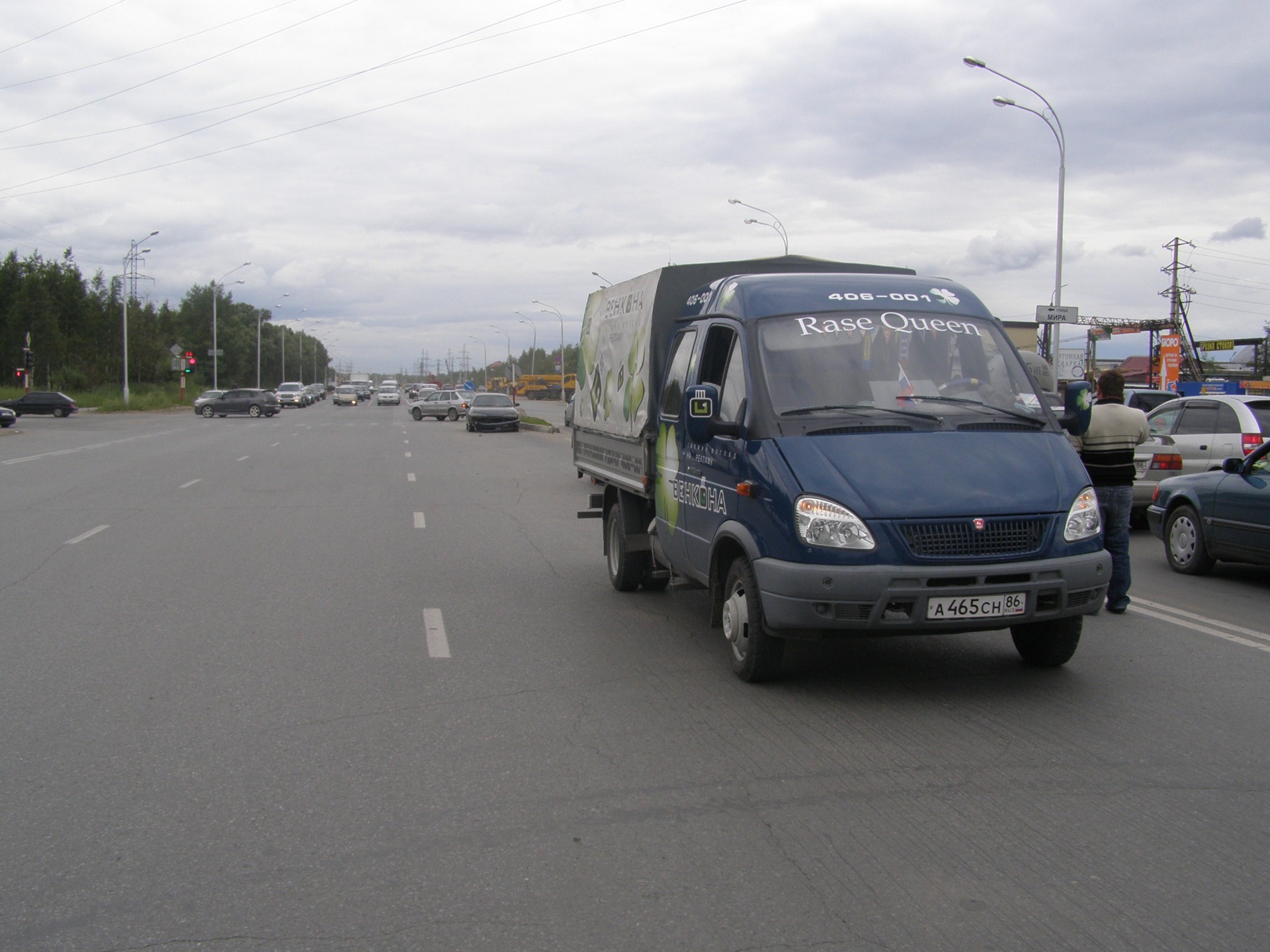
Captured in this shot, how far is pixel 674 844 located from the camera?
13.4ft

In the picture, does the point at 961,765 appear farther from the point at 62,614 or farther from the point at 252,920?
the point at 62,614

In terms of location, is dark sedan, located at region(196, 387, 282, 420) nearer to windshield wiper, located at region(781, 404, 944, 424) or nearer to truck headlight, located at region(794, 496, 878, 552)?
windshield wiper, located at region(781, 404, 944, 424)

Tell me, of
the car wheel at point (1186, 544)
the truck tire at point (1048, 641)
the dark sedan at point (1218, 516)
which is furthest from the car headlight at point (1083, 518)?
the car wheel at point (1186, 544)

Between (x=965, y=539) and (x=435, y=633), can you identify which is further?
(x=435, y=633)

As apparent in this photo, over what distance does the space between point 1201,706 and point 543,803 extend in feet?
12.0

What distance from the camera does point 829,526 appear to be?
571 cm

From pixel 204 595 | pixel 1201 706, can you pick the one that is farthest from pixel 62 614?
pixel 1201 706

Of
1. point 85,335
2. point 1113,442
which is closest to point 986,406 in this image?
point 1113,442

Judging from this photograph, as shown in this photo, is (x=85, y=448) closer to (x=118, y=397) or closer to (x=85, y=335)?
(x=118, y=397)

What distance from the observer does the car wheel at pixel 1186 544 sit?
413 inches

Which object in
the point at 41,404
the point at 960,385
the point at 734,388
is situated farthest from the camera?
the point at 41,404

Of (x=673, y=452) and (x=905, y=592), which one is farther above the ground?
(x=673, y=452)

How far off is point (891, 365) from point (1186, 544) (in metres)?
5.78

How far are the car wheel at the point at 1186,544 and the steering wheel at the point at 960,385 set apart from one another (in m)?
5.11
